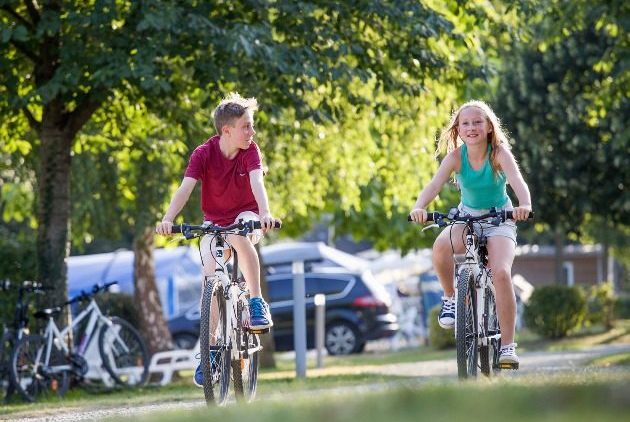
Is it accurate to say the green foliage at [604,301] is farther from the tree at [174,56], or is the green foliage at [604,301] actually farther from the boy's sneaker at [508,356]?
the boy's sneaker at [508,356]

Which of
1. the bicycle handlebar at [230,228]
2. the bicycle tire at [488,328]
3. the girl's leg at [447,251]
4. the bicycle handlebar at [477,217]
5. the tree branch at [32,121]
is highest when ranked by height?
the tree branch at [32,121]

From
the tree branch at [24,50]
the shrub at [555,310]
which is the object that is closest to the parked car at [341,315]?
the shrub at [555,310]

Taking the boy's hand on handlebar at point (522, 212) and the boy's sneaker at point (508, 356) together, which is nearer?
the boy's hand on handlebar at point (522, 212)

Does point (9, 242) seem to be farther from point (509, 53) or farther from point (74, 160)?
point (509, 53)

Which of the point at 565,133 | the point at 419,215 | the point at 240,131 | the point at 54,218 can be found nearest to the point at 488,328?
the point at 419,215

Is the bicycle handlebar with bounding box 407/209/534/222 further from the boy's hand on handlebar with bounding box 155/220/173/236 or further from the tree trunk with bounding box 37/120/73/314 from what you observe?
the tree trunk with bounding box 37/120/73/314

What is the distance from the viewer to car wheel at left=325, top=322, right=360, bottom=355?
1161 inches

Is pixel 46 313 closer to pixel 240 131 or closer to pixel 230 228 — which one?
pixel 240 131

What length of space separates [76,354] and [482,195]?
6969mm

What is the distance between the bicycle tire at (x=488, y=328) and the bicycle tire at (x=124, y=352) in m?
7.11

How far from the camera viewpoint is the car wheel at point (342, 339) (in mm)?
29500

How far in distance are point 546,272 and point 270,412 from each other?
6791 centimetres

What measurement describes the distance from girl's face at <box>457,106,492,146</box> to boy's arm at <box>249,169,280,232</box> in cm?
132

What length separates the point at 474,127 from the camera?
877 cm
